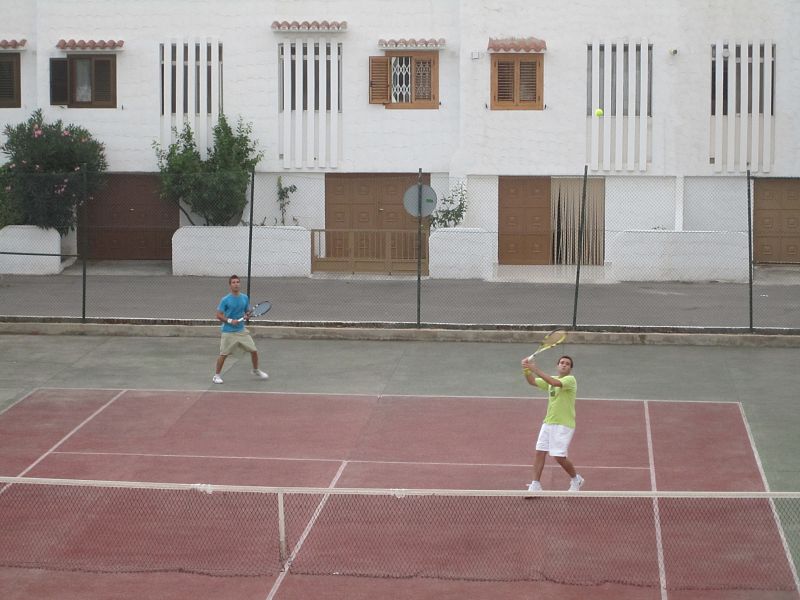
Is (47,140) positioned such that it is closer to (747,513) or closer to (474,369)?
(474,369)

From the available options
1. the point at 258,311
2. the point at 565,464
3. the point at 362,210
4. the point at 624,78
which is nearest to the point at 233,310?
the point at 258,311

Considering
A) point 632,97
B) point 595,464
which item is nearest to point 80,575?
point 595,464

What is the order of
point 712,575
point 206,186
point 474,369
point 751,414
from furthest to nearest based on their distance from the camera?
point 206,186, point 474,369, point 751,414, point 712,575

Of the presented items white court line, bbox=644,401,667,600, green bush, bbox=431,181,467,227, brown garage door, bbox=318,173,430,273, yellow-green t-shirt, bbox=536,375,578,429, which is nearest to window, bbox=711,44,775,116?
green bush, bbox=431,181,467,227

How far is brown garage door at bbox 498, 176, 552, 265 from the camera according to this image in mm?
33250

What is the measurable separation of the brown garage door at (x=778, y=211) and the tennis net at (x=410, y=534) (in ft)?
63.9

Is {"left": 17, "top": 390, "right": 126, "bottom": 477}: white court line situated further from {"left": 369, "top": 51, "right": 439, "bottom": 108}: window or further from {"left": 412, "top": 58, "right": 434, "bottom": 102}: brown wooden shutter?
{"left": 412, "top": 58, "right": 434, "bottom": 102}: brown wooden shutter

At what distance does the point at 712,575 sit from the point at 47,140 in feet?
79.0

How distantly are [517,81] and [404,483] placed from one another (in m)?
18.9

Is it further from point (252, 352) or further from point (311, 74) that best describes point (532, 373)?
point (311, 74)

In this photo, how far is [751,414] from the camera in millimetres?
19125

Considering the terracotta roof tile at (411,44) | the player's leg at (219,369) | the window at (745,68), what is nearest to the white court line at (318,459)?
the player's leg at (219,369)

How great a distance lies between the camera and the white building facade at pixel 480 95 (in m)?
32.8

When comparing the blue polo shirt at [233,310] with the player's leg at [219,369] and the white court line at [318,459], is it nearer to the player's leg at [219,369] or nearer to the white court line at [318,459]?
the player's leg at [219,369]
